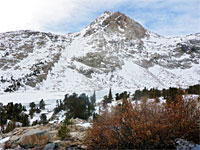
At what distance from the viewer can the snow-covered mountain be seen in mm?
28655

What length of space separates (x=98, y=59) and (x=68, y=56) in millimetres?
8844

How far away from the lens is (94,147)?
347cm

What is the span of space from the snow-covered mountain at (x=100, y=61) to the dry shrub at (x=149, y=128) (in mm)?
22235

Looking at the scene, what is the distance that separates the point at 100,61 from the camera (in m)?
39.0

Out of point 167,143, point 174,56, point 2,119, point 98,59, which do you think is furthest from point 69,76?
point 174,56

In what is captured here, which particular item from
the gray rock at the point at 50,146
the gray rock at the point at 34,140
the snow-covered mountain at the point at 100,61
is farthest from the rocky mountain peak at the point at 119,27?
the gray rock at the point at 50,146

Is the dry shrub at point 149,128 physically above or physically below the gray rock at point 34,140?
above

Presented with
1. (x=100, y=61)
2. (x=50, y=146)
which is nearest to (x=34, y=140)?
(x=50, y=146)

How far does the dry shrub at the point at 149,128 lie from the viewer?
3.06 metres

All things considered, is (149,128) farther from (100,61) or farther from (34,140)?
(100,61)

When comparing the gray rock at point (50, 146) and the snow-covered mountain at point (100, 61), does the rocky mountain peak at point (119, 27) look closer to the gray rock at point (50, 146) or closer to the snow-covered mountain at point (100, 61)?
the snow-covered mountain at point (100, 61)

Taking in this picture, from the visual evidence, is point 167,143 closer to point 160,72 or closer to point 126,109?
point 126,109

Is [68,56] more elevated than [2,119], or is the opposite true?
[68,56]

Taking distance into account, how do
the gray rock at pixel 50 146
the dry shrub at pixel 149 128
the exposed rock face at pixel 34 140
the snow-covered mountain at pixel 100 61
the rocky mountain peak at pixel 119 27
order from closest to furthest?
the dry shrub at pixel 149 128
the gray rock at pixel 50 146
the exposed rock face at pixel 34 140
the snow-covered mountain at pixel 100 61
the rocky mountain peak at pixel 119 27
